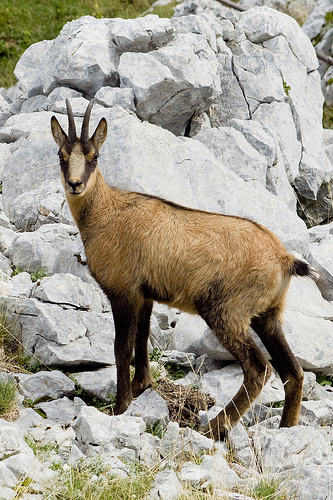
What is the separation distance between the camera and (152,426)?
6.27 metres

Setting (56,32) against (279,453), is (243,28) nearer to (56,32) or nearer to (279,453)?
(56,32)

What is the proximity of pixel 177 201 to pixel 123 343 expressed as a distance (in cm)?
370

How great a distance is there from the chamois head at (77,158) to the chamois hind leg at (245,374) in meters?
2.14

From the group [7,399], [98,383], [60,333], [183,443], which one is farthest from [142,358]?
[183,443]

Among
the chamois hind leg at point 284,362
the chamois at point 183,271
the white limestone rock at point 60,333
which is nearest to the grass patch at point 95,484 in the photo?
the chamois at point 183,271

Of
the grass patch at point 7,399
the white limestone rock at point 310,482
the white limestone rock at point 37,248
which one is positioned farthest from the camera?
the white limestone rock at point 37,248

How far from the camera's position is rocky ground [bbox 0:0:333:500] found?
17.7ft

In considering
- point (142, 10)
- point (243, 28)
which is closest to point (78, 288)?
point (243, 28)

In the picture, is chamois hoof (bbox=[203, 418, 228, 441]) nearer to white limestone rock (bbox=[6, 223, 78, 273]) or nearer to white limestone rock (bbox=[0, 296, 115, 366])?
white limestone rock (bbox=[0, 296, 115, 366])

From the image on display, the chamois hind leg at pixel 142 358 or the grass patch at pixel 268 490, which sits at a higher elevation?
the grass patch at pixel 268 490

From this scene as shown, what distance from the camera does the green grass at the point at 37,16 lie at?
21250mm

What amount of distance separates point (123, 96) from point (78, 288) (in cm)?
508

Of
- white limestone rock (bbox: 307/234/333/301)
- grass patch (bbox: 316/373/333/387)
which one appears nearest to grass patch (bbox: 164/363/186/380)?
grass patch (bbox: 316/373/333/387)

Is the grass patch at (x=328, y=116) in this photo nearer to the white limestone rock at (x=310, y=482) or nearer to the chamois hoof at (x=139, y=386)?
the chamois hoof at (x=139, y=386)
